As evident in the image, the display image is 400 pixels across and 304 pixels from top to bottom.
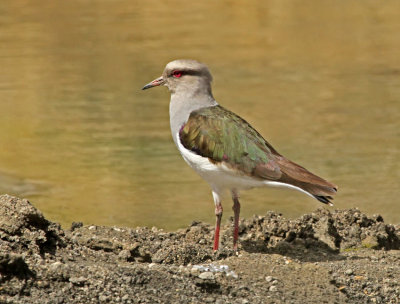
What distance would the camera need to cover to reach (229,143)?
7500mm

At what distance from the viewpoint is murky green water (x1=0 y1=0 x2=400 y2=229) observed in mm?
10109

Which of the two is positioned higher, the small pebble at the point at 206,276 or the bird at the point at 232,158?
the bird at the point at 232,158

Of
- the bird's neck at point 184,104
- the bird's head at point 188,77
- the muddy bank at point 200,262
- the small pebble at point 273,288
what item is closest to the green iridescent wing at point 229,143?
the bird's neck at point 184,104

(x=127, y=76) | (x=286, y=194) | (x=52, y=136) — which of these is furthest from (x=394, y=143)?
(x=127, y=76)

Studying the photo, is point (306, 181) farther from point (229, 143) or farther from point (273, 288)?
point (273, 288)

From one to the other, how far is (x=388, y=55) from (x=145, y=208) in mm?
8554

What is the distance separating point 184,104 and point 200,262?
5.80 ft

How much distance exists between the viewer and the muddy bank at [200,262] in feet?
17.9

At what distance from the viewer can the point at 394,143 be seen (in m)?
11.7

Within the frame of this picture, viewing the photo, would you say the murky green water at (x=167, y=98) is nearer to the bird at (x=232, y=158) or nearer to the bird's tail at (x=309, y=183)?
the bird at (x=232, y=158)

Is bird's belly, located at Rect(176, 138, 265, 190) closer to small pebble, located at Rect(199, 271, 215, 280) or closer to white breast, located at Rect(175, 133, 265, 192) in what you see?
white breast, located at Rect(175, 133, 265, 192)

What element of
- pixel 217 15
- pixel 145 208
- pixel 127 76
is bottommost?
pixel 145 208

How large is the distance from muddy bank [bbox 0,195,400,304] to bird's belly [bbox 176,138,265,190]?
2.01ft

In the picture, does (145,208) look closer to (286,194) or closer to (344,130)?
(286,194)
